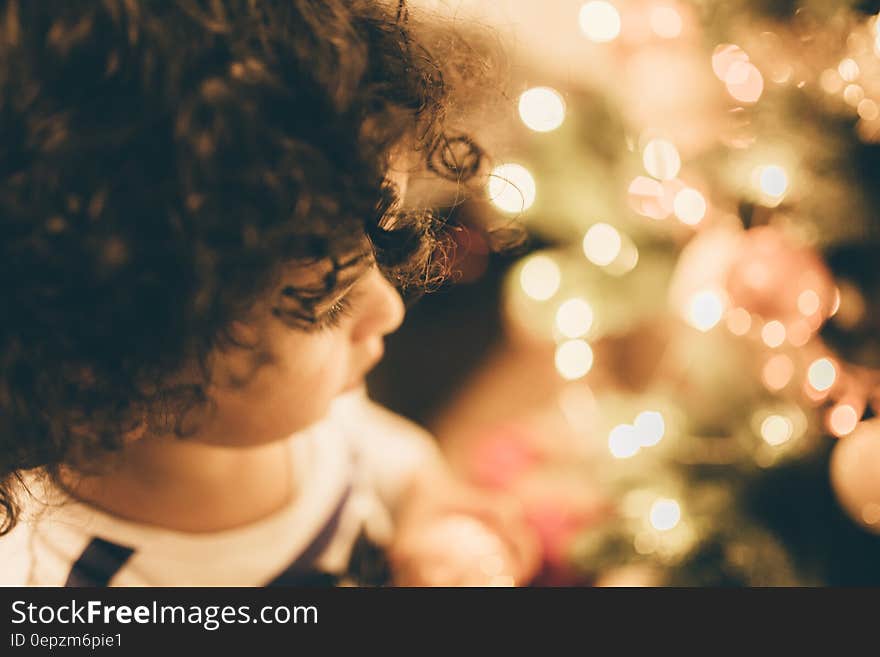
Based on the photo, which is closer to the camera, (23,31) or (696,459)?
(23,31)

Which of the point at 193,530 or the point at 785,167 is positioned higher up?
the point at 785,167

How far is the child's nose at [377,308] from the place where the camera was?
487mm

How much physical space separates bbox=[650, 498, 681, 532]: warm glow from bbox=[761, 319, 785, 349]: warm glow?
0.21 m

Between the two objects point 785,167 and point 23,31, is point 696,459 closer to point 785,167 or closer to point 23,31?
point 785,167

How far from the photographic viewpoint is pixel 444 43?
1.58 feet

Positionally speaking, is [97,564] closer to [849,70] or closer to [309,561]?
[309,561]

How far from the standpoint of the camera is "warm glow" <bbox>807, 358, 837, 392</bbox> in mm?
646

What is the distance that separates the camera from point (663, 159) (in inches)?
28.5

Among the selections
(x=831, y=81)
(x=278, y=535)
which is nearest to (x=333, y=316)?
(x=278, y=535)

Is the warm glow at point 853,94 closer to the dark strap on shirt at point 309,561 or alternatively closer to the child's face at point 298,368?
the child's face at point 298,368

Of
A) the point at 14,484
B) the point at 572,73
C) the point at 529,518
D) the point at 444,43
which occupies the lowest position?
the point at 529,518

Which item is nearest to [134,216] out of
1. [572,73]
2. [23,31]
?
[23,31]

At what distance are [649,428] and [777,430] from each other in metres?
0.14

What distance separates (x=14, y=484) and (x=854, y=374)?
2.56 ft
